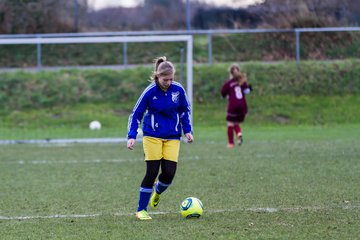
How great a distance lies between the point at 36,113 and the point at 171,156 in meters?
15.2

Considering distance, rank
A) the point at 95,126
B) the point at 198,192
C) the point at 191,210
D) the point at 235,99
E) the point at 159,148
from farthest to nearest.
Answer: the point at 95,126
the point at 235,99
the point at 198,192
the point at 159,148
the point at 191,210

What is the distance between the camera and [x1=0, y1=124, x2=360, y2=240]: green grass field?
661 cm

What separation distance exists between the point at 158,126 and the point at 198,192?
181 centimetres

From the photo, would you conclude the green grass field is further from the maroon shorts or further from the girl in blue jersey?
the maroon shorts

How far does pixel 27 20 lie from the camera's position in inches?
995

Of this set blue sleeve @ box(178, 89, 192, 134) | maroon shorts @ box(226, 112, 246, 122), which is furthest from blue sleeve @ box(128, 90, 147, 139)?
maroon shorts @ box(226, 112, 246, 122)

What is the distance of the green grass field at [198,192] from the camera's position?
21.7 ft

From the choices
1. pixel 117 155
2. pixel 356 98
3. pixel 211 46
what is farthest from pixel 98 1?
pixel 117 155

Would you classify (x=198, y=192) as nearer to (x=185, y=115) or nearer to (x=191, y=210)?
(x=185, y=115)

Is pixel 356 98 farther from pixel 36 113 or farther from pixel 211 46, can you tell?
pixel 36 113

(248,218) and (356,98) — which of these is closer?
(248,218)

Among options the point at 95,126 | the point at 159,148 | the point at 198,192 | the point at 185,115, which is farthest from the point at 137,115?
the point at 95,126

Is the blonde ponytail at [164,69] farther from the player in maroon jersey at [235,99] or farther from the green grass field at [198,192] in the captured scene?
the player in maroon jersey at [235,99]

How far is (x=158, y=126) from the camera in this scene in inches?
297
